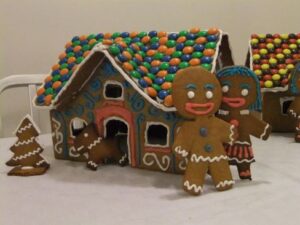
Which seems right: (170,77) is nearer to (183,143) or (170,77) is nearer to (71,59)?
(183,143)

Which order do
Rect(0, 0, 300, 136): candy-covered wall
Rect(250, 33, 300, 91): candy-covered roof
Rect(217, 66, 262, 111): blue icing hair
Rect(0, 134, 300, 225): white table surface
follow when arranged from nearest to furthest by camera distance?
Rect(0, 134, 300, 225): white table surface
Rect(217, 66, 262, 111): blue icing hair
Rect(250, 33, 300, 91): candy-covered roof
Rect(0, 0, 300, 136): candy-covered wall

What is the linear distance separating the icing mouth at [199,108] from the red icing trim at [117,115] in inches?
6.6

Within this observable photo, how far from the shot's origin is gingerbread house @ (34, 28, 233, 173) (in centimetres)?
77

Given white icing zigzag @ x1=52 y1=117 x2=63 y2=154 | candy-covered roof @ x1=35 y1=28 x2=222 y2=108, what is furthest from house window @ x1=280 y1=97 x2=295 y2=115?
white icing zigzag @ x1=52 y1=117 x2=63 y2=154

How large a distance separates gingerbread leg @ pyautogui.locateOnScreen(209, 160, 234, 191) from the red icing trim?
0.65 ft

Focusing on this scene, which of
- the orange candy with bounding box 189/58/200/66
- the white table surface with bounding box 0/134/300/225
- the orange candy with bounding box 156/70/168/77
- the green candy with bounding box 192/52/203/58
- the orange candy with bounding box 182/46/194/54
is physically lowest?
the white table surface with bounding box 0/134/300/225

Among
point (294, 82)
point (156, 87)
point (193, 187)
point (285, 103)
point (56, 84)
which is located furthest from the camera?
point (285, 103)

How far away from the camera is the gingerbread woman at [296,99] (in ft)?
3.21

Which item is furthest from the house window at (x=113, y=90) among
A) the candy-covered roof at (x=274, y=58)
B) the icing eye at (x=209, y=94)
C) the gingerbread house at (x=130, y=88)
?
the candy-covered roof at (x=274, y=58)

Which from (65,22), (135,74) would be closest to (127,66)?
(135,74)

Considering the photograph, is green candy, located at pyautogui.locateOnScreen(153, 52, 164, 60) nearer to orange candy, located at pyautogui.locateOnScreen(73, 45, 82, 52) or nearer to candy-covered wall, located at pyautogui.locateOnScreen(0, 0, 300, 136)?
orange candy, located at pyautogui.locateOnScreen(73, 45, 82, 52)

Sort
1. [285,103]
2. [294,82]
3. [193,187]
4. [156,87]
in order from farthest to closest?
[285,103] < [294,82] < [156,87] < [193,187]

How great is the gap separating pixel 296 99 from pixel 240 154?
35 cm

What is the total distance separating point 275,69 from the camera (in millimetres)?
1043
